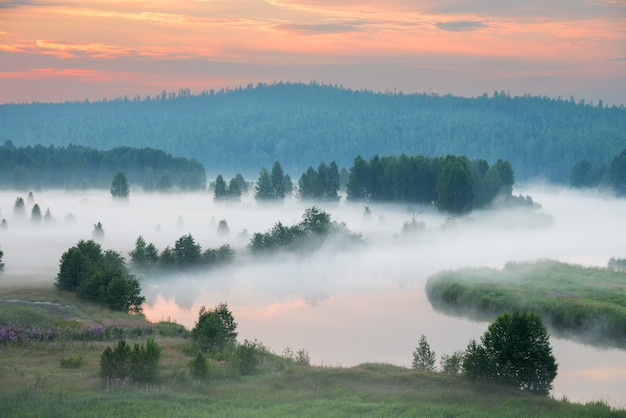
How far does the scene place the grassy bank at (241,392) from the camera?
31766 mm

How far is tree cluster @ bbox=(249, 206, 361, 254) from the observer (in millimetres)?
98438

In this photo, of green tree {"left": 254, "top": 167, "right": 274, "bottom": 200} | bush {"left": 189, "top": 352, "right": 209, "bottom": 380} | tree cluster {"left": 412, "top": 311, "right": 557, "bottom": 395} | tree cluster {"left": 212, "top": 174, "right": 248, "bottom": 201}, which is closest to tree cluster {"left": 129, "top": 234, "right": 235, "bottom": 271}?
bush {"left": 189, "top": 352, "right": 209, "bottom": 380}

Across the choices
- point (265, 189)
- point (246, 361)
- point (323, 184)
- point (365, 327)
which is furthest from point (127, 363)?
point (265, 189)

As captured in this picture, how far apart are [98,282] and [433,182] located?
321 ft

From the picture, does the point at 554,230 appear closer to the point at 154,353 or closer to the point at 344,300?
the point at 344,300

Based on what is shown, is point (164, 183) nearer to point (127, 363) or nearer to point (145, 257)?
point (145, 257)

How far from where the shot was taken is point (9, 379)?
3572 centimetres

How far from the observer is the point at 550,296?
215 ft

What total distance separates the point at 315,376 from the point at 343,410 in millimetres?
6724

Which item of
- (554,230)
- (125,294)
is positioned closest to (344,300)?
(125,294)

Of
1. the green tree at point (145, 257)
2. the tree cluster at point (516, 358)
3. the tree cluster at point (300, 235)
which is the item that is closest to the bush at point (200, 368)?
the tree cluster at point (516, 358)

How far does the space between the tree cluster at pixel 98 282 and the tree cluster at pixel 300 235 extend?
30446 mm

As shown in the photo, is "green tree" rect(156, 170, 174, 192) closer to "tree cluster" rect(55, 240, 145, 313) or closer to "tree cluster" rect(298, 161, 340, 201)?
"tree cluster" rect(298, 161, 340, 201)

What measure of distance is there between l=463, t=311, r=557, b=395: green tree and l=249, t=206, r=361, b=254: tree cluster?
60.9 metres
